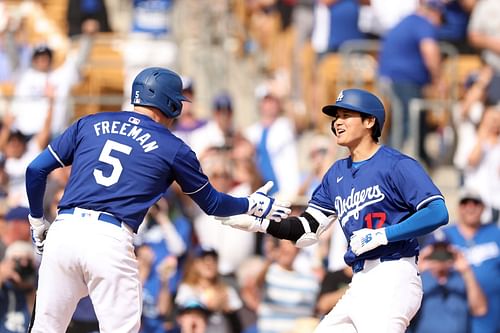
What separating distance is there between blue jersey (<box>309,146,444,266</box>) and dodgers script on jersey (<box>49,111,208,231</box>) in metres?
0.98

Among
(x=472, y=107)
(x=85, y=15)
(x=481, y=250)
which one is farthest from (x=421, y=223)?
(x=85, y=15)

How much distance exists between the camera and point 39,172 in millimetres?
8312

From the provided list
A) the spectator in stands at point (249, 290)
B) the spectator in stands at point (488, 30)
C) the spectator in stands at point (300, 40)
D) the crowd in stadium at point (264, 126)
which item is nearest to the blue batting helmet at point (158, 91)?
the crowd in stadium at point (264, 126)

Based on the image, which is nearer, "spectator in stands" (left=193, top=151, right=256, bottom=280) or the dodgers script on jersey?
the dodgers script on jersey

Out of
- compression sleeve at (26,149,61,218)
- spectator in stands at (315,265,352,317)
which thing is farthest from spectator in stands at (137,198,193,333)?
compression sleeve at (26,149,61,218)

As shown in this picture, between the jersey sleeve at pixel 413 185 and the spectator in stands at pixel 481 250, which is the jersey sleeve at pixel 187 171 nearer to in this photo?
the jersey sleeve at pixel 413 185

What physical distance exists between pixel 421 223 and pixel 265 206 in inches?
47.2

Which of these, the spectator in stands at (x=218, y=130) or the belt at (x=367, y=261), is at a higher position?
the belt at (x=367, y=261)

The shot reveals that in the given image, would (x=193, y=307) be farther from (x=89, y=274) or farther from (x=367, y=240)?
(x=367, y=240)

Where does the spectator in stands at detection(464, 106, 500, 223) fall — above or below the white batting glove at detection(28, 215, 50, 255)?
below

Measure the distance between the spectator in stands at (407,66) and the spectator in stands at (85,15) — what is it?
362 cm

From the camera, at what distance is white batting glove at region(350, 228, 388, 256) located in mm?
7969

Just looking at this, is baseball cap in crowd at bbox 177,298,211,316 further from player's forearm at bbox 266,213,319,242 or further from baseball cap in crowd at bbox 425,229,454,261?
player's forearm at bbox 266,213,319,242

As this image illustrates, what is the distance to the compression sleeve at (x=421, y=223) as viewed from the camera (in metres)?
7.93
